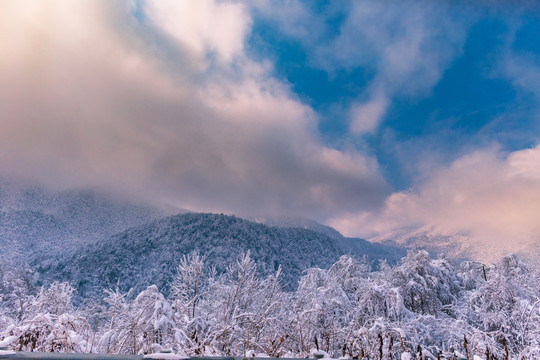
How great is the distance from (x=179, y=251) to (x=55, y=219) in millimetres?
88273

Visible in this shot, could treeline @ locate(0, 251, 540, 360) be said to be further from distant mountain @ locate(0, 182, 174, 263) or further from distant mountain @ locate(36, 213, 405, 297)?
distant mountain @ locate(0, 182, 174, 263)

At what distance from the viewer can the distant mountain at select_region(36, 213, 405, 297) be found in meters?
90.8

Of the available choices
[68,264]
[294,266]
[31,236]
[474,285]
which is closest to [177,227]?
[68,264]

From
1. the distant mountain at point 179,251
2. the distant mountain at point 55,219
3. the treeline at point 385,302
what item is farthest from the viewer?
the distant mountain at point 55,219

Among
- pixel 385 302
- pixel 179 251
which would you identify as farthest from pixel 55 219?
pixel 385 302

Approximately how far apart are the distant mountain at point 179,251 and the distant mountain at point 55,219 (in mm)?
18607

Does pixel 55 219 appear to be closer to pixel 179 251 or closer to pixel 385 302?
pixel 179 251

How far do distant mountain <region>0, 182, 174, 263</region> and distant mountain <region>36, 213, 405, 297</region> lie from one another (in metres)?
18.6

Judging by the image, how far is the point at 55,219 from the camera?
484 ft

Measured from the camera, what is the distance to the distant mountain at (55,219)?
4678 inches

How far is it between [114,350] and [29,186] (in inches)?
8829

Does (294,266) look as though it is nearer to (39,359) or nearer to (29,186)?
(39,359)

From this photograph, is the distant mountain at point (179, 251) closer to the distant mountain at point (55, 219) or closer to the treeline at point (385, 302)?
the distant mountain at point (55, 219)

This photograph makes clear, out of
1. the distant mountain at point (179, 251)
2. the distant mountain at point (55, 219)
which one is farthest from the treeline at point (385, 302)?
the distant mountain at point (55, 219)
